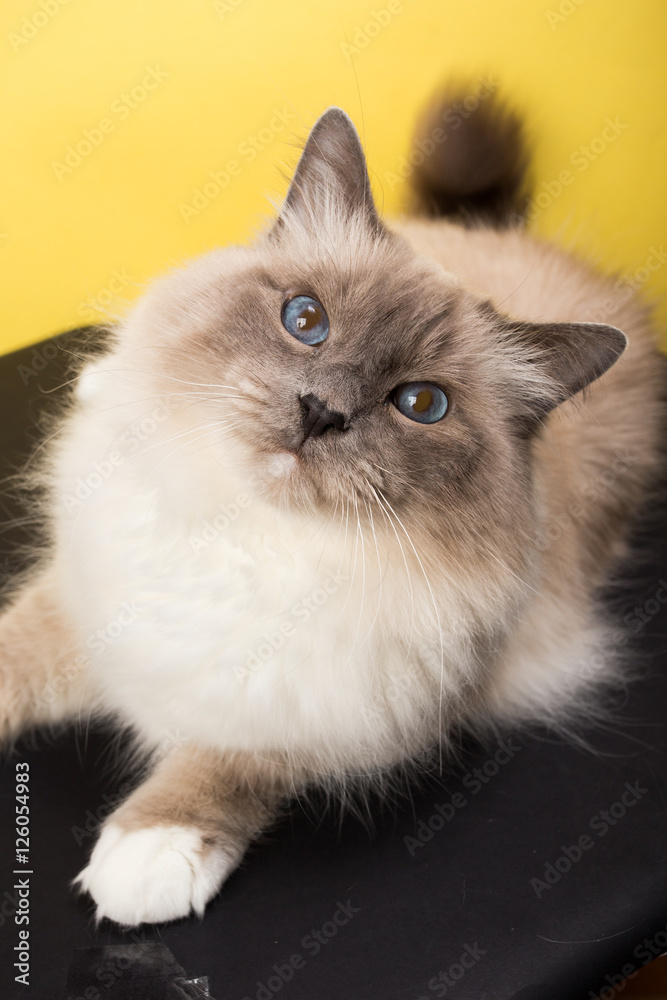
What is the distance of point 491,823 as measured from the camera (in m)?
1.49

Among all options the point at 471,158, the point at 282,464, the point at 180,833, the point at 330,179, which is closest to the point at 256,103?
the point at 471,158

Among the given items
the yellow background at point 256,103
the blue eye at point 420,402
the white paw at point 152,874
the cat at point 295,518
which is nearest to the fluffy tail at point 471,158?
the yellow background at point 256,103

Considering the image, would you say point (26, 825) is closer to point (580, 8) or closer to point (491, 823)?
point (491, 823)

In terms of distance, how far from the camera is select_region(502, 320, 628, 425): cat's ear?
1.30m

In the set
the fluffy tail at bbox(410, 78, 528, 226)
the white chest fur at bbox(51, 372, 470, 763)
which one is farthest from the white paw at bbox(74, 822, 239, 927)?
the fluffy tail at bbox(410, 78, 528, 226)

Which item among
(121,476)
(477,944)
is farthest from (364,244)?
(477,944)

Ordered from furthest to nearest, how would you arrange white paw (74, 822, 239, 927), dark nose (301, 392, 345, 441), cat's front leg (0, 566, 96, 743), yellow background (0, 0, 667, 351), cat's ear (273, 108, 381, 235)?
1. yellow background (0, 0, 667, 351)
2. cat's front leg (0, 566, 96, 743)
3. cat's ear (273, 108, 381, 235)
4. white paw (74, 822, 239, 927)
5. dark nose (301, 392, 345, 441)

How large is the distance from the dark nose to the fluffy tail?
4.97ft

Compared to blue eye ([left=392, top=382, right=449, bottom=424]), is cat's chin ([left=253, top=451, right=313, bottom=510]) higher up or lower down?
lower down

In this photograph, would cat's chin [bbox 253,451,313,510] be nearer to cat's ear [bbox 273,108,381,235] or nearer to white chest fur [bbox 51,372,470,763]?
white chest fur [bbox 51,372,470,763]

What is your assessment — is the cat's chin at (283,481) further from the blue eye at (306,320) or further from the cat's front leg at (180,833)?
the cat's front leg at (180,833)

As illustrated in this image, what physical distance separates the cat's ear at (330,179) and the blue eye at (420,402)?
0.35m

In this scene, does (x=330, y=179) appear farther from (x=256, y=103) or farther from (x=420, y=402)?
(x=256, y=103)

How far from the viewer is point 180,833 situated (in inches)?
51.8
